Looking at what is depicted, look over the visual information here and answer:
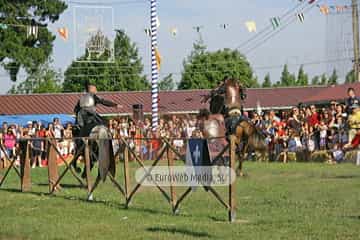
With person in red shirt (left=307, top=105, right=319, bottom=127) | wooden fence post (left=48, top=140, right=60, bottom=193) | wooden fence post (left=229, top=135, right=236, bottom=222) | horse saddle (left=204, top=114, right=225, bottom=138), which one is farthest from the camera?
person in red shirt (left=307, top=105, right=319, bottom=127)

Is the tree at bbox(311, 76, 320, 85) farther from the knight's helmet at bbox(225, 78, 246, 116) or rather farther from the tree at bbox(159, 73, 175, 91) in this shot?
the knight's helmet at bbox(225, 78, 246, 116)

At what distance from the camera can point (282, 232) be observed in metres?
9.87

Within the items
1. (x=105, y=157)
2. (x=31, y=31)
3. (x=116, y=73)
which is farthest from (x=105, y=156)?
(x=116, y=73)

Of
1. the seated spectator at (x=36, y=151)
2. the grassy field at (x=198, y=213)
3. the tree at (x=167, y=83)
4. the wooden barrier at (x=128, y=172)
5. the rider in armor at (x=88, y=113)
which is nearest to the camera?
the grassy field at (x=198, y=213)

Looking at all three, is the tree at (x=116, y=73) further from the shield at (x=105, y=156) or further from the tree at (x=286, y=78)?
the shield at (x=105, y=156)

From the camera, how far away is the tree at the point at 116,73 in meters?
72.4

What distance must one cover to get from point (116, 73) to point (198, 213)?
6279cm

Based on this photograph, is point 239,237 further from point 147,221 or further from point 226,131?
point 226,131

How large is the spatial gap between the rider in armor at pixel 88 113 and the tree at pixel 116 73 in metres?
54.7

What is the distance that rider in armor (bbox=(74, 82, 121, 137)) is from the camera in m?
16.9

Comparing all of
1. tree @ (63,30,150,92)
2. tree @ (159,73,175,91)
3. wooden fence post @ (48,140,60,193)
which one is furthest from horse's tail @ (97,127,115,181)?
tree @ (159,73,175,91)

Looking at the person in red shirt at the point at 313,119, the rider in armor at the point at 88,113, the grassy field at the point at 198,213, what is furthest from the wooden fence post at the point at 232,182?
the person in red shirt at the point at 313,119

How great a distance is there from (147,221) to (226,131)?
24.0ft

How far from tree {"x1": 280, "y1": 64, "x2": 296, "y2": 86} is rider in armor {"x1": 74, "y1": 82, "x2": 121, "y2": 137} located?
74.2 meters
